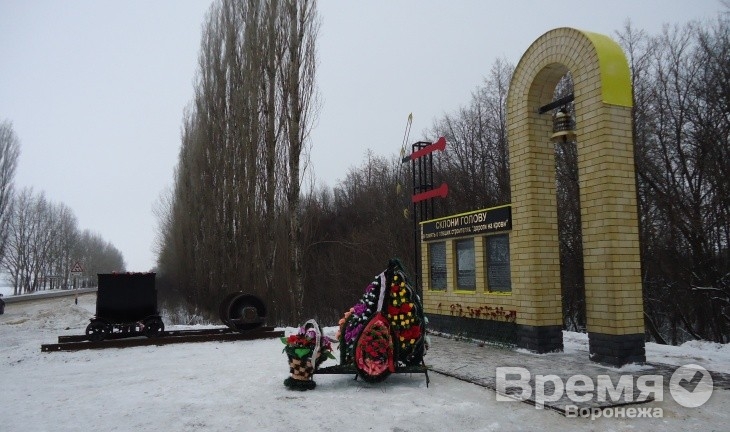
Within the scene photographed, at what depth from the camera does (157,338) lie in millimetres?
11484

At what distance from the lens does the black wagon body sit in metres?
11.6

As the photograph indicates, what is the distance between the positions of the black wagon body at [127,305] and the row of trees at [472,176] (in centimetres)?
510

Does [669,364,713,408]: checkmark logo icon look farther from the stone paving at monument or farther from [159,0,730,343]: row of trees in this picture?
[159,0,730,343]: row of trees

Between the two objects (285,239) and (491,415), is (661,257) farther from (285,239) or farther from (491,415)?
(491,415)

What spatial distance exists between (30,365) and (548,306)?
9700mm

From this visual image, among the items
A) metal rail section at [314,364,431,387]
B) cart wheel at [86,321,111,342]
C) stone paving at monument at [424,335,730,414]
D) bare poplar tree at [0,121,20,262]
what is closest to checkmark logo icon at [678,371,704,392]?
stone paving at monument at [424,335,730,414]

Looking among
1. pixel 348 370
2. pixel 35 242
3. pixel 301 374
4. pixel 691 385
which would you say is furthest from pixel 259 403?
pixel 35 242

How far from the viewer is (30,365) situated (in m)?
9.05

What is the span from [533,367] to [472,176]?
1776 cm

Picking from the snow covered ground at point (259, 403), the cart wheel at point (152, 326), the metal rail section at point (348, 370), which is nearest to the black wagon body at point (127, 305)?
the cart wheel at point (152, 326)

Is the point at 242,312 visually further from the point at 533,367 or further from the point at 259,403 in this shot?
the point at 533,367

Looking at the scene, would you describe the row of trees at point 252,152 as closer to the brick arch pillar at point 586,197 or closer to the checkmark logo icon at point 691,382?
the brick arch pillar at point 586,197

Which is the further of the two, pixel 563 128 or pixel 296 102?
pixel 296 102

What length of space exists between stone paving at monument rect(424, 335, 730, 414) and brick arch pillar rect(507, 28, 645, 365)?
12.4 inches
